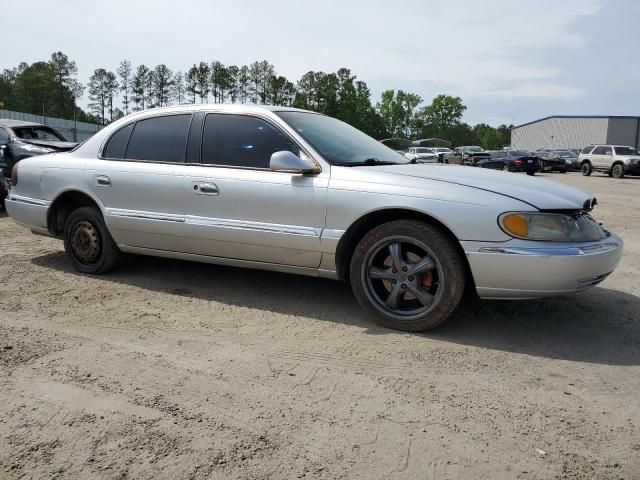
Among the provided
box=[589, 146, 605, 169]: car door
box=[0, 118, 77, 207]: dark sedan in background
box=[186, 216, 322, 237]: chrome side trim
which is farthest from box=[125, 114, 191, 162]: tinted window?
box=[589, 146, 605, 169]: car door

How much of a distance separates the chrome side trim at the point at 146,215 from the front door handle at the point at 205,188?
26 cm

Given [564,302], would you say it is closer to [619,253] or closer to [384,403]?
[619,253]

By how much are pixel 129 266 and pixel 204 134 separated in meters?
1.70

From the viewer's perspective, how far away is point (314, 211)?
384 cm

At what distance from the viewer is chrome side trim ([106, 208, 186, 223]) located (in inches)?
172

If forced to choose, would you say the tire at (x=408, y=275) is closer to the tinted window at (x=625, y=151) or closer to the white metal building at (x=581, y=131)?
the tinted window at (x=625, y=151)

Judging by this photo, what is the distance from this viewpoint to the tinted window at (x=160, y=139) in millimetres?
4523

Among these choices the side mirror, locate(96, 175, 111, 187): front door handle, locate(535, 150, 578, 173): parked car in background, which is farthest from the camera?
locate(535, 150, 578, 173): parked car in background

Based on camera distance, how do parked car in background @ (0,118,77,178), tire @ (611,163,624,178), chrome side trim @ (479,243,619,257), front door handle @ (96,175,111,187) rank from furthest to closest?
1. tire @ (611,163,624,178)
2. parked car in background @ (0,118,77,178)
3. front door handle @ (96,175,111,187)
4. chrome side trim @ (479,243,619,257)

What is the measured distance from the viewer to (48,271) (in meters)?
5.16

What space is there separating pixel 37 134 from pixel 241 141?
9.31 m

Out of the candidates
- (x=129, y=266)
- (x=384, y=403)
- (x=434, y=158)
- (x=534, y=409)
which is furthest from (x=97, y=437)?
(x=434, y=158)

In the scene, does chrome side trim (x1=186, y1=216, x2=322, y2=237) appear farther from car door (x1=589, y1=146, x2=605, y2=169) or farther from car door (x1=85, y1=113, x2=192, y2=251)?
car door (x1=589, y1=146, x2=605, y2=169)

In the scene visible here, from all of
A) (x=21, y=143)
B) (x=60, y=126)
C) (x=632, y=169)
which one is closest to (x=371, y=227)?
(x=21, y=143)
